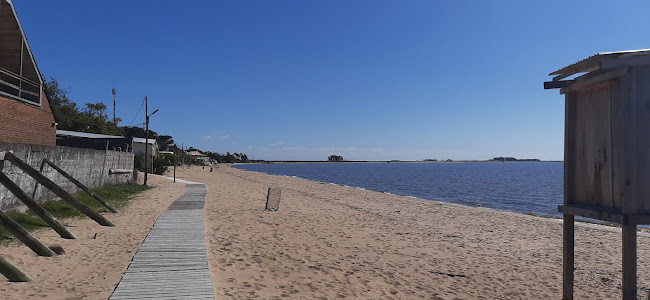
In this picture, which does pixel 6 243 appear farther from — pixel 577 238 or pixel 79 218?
pixel 577 238

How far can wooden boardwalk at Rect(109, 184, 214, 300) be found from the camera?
16.9 feet

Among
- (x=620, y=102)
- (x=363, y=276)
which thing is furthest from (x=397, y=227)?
(x=620, y=102)

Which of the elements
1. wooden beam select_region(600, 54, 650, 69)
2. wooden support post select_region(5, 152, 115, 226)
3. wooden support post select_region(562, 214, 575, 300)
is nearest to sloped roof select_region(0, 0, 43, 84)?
wooden support post select_region(5, 152, 115, 226)

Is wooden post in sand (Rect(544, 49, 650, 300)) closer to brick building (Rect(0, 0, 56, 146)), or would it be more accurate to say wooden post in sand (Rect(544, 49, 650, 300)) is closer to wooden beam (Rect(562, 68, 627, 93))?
wooden beam (Rect(562, 68, 627, 93))

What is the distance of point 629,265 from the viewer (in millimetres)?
4441

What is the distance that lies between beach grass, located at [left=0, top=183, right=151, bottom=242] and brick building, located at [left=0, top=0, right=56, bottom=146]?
3.28 metres

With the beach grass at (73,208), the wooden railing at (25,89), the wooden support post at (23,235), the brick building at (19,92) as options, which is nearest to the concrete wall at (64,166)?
the beach grass at (73,208)

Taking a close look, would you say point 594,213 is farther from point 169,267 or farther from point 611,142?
point 169,267

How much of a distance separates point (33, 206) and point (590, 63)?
29.8ft

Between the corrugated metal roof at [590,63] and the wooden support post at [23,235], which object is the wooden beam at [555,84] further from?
the wooden support post at [23,235]

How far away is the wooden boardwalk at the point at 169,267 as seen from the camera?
515cm

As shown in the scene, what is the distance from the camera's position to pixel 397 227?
517 inches

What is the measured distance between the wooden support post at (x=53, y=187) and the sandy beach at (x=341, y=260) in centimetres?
28

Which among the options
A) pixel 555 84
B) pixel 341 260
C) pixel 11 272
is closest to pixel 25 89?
pixel 11 272
